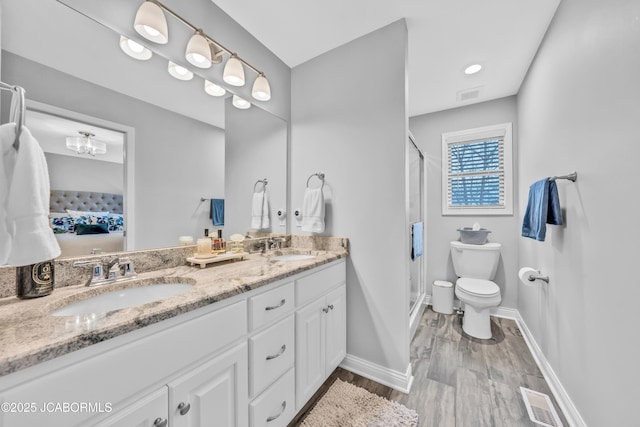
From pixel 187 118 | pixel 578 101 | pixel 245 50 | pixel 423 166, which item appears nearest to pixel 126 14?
pixel 187 118

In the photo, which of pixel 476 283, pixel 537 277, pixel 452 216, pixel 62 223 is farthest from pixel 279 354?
pixel 452 216

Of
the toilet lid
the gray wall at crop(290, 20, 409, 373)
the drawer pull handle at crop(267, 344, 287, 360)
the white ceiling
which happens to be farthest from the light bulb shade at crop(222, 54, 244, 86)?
the toilet lid

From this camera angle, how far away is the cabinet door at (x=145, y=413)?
1.98 ft

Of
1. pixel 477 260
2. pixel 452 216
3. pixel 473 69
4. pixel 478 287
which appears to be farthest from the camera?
pixel 452 216

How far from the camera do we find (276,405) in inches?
44.4

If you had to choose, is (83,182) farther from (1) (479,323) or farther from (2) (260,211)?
(1) (479,323)

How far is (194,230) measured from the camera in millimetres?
1435

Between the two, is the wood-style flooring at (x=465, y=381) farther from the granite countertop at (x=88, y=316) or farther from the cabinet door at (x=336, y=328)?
the granite countertop at (x=88, y=316)

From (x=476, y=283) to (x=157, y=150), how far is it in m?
2.87

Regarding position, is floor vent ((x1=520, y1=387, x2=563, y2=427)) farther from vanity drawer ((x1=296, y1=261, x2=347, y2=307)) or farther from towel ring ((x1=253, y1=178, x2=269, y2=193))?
towel ring ((x1=253, y1=178, x2=269, y2=193))

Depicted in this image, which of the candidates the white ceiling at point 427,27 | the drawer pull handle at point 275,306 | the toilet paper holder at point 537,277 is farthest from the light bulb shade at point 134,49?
the toilet paper holder at point 537,277

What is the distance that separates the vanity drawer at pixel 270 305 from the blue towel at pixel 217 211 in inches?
28.1

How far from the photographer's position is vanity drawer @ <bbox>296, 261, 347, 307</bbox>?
4.28ft

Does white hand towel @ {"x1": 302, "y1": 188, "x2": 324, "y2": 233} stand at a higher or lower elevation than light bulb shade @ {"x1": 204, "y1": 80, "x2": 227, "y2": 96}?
lower
